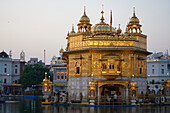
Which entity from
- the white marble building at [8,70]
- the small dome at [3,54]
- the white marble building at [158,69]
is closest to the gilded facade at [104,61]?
the white marble building at [158,69]

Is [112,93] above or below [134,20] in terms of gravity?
below

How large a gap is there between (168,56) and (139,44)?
5721 centimetres

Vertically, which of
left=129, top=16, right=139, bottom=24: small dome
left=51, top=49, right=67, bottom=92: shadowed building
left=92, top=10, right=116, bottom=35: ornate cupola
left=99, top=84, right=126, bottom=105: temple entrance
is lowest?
left=99, top=84, right=126, bottom=105: temple entrance

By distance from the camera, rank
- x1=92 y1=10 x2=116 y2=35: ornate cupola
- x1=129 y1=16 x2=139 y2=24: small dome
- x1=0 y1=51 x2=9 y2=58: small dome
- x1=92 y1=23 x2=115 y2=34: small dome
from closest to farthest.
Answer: x1=92 y1=10 x2=116 y2=35: ornate cupola, x1=92 y1=23 x2=115 y2=34: small dome, x1=129 y1=16 x2=139 y2=24: small dome, x1=0 y1=51 x2=9 y2=58: small dome

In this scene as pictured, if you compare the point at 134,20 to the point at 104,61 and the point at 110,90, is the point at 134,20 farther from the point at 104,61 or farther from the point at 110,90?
the point at 110,90

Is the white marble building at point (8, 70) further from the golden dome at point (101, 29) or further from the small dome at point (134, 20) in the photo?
the small dome at point (134, 20)

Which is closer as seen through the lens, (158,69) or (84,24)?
(84,24)

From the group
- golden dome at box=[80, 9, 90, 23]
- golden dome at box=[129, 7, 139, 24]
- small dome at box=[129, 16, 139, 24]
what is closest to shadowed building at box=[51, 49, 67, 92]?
golden dome at box=[80, 9, 90, 23]

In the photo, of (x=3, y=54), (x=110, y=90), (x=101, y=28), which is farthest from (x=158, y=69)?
(x=110, y=90)

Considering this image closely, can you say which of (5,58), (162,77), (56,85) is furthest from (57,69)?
(162,77)

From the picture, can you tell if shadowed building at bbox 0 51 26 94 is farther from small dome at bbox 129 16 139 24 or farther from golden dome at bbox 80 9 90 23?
small dome at bbox 129 16 139 24

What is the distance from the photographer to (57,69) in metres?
98.1

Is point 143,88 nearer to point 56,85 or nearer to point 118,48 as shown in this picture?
point 118,48

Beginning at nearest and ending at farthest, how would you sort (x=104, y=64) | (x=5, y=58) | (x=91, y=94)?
(x=91, y=94) → (x=104, y=64) → (x=5, y=58)
